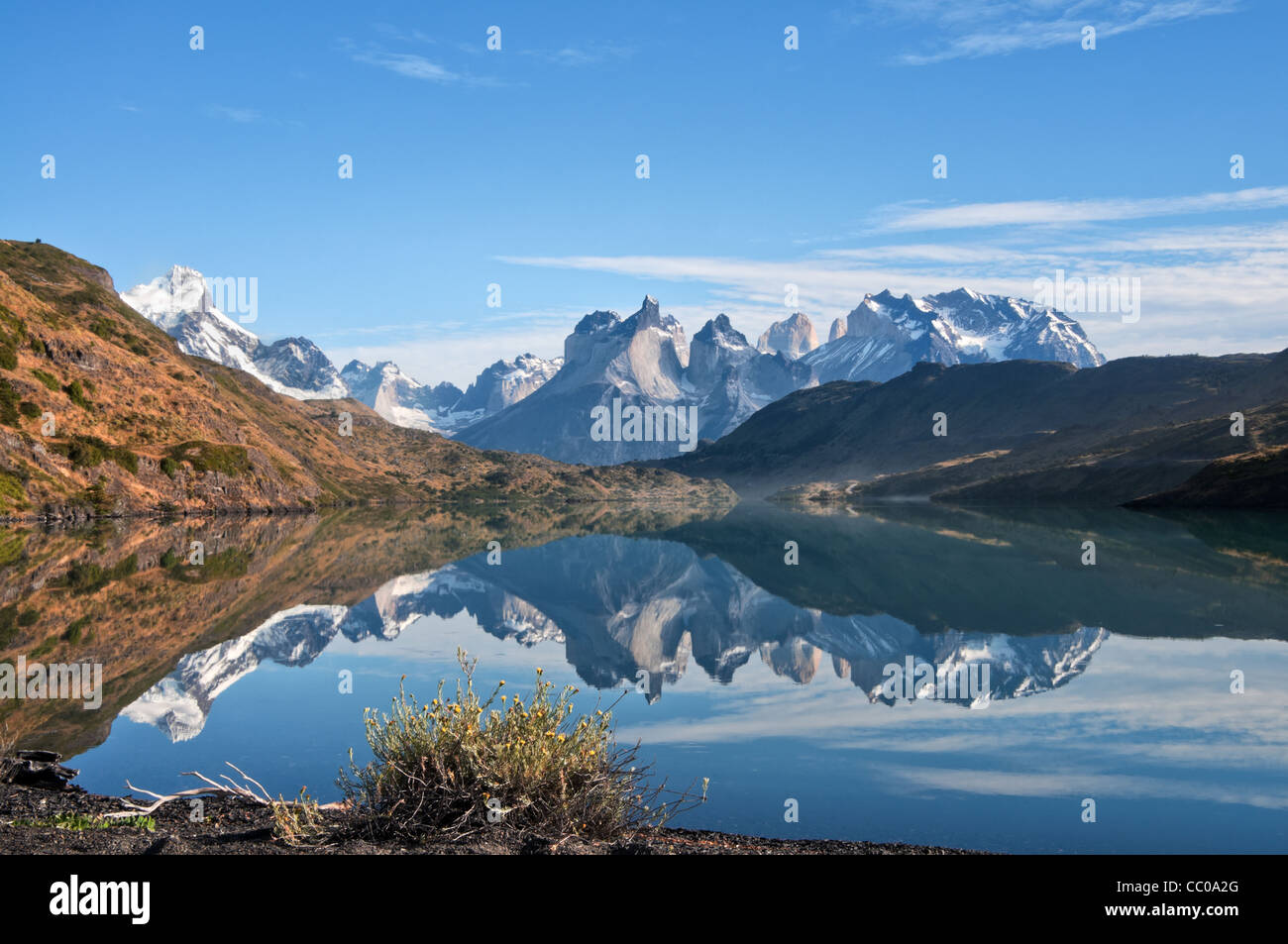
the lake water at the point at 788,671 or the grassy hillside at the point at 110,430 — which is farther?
the grassy hillside at the point at 110,430

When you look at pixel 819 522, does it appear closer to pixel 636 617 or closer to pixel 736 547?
pixel 736 547

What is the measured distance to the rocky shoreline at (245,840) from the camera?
11.3 m

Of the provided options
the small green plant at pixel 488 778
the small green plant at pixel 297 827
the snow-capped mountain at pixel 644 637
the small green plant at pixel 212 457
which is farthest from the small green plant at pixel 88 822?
the small green plant at pixel 212 457

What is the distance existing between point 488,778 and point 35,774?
1127 cm

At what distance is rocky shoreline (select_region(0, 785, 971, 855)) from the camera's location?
11320 millimetres

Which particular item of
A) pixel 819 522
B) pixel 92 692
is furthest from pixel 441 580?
pixel 819 522

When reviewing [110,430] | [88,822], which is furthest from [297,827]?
[110,430]

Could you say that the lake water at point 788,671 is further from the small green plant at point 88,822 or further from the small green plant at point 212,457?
the small green plant at point 212,457

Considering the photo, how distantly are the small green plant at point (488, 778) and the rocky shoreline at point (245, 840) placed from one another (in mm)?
348

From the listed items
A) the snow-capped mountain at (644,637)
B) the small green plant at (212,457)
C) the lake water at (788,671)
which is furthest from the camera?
the small green plant at (212,457)

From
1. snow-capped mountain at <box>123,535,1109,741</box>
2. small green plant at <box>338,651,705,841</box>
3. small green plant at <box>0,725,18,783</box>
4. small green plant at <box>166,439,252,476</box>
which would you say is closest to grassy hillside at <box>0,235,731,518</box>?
small green plant at <box>166,439,252,476</box>

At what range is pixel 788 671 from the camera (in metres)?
33.5

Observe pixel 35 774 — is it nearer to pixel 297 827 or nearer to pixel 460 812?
pixel 297 827
